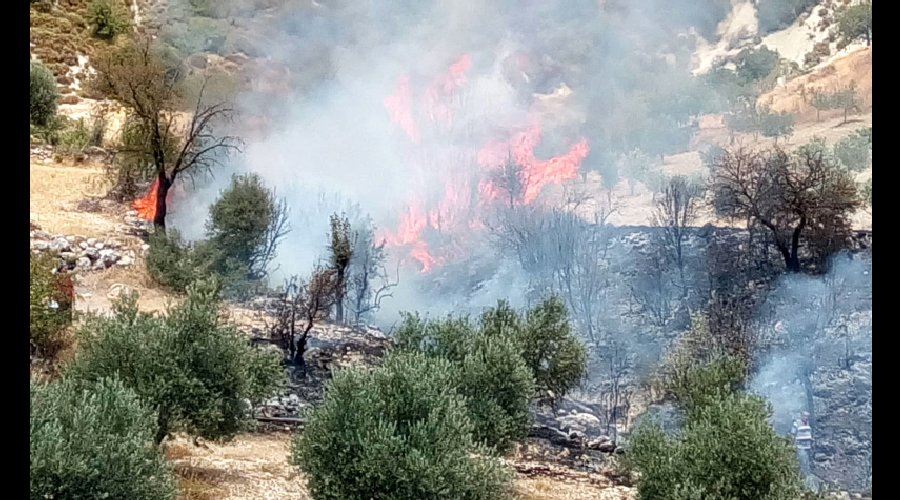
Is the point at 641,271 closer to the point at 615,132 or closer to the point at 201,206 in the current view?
the point at 615,132

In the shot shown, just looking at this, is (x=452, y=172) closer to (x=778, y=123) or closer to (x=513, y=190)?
(x=513, y=190)

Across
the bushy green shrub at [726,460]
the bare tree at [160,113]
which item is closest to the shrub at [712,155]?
the bushy green shrub at [726,460]

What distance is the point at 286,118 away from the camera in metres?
14.0

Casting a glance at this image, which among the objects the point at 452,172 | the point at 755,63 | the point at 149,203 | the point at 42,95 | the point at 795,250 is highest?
the point at 755,63

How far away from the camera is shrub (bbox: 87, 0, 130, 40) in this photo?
43.5 ft

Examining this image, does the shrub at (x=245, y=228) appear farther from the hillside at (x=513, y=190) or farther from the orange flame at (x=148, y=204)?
the orange flame at (x=148, y=204)

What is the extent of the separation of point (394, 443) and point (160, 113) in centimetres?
774

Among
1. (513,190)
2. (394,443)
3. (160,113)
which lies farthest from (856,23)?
(160,113)

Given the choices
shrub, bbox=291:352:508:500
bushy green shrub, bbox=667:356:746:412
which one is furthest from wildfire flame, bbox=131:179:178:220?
bushy green shrub, bbox=667:356:746:412

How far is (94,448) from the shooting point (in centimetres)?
773

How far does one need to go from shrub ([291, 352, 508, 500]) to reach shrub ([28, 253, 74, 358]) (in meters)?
4.19

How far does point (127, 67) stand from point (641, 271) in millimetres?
9648

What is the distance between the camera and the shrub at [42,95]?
1245 centimetres
